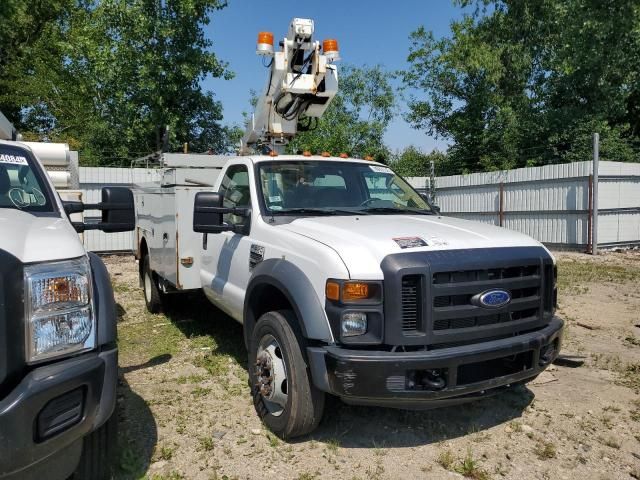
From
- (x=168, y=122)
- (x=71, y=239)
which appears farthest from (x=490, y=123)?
(x=71, y=239)

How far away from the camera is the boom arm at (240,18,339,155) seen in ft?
20.6

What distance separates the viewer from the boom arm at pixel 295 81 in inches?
248

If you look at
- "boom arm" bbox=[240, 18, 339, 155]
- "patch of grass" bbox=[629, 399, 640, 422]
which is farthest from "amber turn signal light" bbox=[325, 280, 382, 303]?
"boom arm" bbox=[240, 18, 339, 155]

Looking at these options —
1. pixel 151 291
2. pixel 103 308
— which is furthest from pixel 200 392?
pixel 151 291

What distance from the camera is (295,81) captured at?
633 cm

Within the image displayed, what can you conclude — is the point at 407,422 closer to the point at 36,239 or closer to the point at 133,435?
the point at 133,435

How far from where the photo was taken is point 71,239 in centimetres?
250

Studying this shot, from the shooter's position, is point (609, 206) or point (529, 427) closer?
point (529, 427)

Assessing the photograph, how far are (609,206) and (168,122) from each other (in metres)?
15.0

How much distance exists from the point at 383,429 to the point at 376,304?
123 centimetres

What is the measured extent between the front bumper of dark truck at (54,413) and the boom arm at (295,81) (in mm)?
4746

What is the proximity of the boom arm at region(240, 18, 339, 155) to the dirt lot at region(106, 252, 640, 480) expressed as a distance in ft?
10.3

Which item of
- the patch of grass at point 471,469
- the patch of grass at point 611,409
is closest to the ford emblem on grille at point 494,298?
the patch of grass at point 471,469

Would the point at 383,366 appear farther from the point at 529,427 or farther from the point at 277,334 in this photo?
the point at 529,427
